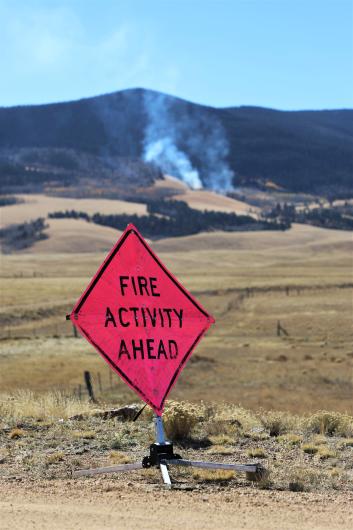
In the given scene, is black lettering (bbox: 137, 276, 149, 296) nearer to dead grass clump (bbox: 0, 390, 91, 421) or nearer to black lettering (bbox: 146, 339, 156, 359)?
black lettering (bbox: 146, 339, 156, 359)

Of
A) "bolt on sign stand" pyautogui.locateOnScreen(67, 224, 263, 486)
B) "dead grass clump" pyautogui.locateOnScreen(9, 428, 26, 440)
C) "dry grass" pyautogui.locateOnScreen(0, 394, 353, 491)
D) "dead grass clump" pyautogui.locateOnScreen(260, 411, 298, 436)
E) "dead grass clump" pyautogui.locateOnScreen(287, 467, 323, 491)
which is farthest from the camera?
"dead grass clump" pyautogui.locateOnScreen(260, 411, 298, 436)

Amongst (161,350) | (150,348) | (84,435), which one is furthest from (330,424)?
(150,348)

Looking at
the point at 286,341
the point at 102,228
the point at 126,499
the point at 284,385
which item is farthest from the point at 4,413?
the point at 102,228

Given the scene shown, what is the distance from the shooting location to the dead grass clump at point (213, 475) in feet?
26.2

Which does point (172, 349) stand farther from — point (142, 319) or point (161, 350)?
point (142, 319)

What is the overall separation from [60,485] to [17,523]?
147 centimetres

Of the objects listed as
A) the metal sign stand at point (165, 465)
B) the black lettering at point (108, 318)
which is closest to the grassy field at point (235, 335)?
the metal sign stand at point (165, 465)

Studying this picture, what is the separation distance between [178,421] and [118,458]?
1.34m

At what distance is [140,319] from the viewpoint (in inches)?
348

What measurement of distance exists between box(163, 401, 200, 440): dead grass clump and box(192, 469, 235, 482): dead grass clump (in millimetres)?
2019

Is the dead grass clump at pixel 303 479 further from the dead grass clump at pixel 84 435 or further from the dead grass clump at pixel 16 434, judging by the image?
→ the dead grass clump at pixel 16 434

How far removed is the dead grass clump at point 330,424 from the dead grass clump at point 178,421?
1669 millimetres

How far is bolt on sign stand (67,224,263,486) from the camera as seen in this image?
28.0ft

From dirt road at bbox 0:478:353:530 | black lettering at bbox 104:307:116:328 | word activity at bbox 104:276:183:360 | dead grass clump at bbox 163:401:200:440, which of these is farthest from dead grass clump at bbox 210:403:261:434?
dirt road at bbox 0:478:353:530
